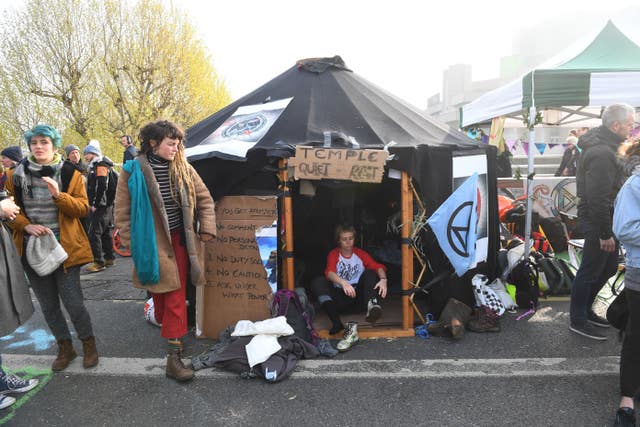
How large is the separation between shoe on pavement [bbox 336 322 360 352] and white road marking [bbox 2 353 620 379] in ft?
0.66

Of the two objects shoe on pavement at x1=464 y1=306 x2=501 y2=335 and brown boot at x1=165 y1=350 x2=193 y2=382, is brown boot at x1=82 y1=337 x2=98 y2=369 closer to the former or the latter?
brown boot at x1=165 y1=350 x2=193 y2=382

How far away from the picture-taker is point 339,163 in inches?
157

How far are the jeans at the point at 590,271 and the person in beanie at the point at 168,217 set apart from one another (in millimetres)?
3391

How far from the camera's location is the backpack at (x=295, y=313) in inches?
150

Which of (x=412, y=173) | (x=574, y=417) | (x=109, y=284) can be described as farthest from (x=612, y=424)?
(x=109, y=284)

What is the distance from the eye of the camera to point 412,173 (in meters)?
4.07

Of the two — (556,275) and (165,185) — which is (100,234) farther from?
(556,275)

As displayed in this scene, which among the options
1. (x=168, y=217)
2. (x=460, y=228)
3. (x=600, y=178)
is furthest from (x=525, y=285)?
(x=168, y=217)

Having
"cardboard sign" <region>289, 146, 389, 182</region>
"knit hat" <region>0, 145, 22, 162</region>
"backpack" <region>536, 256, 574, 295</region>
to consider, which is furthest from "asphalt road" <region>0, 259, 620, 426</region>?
"knit hat" <region>0, 145, 22, 162</region>

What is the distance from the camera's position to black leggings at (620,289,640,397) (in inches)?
98.3

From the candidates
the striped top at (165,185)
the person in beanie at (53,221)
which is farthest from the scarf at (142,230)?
the person in beanie at (53,221)

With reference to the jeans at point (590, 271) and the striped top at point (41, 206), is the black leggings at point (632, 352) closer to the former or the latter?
the jeans at point (590, 271)

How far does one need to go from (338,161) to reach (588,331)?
9.51 ft

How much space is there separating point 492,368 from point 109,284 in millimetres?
A: 5383
